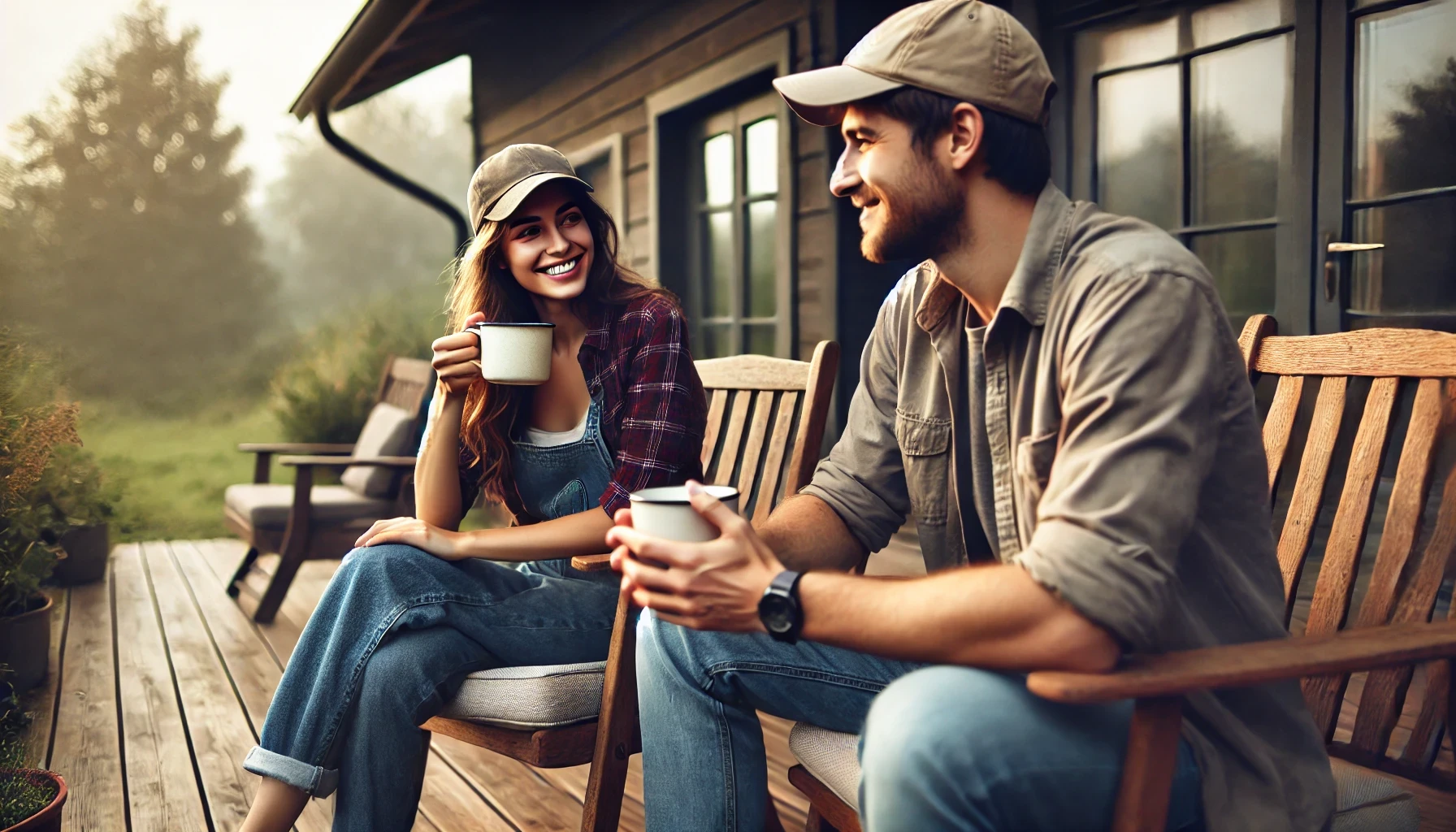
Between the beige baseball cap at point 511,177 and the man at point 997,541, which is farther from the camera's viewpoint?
the beige baseball cap at point 511,177

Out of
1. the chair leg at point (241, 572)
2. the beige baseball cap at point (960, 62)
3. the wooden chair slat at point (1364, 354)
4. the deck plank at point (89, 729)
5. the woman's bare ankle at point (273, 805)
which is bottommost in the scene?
the deck plank at point (89, 729)

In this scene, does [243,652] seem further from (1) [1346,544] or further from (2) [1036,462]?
(1) [1346,544]

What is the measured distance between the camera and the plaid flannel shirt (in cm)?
177

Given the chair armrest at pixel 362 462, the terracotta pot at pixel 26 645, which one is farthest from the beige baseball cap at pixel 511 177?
the terracotta pot at pixel 26 645

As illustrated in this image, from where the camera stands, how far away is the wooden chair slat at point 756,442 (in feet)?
6.73

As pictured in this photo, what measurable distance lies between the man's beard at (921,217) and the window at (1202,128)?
6.19ft

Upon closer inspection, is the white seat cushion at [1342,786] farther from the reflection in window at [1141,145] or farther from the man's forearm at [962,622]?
the reflection in window at [1141,145]

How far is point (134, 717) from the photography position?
2.96 meters

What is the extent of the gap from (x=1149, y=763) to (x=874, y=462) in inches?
25.5

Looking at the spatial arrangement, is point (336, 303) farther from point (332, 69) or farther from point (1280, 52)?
point (1280, 52)

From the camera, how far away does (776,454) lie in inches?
78.6

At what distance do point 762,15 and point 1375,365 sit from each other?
2.98 meters

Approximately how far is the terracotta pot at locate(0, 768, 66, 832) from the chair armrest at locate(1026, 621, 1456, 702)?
5.47ft

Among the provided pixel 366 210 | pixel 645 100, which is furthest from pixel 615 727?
pixel 366 210
